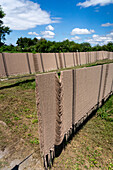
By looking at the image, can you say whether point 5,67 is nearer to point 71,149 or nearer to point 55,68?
point 55,68

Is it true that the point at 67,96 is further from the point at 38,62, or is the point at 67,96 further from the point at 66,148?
the point at 38,62

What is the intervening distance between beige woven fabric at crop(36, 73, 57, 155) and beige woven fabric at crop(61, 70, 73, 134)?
0.32 m

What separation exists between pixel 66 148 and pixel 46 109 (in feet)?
4.55

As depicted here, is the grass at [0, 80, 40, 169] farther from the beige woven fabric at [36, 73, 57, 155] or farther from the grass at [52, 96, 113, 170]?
the grass at [52, 96, 113, 170]

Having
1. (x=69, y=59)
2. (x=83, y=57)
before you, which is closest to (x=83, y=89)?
(x=69, y=59)

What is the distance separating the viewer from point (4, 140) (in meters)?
2.90

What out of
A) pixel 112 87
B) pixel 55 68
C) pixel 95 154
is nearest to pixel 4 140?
pixel 95 154

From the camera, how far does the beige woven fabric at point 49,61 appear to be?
45.3ft

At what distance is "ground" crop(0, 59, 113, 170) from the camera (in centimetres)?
233

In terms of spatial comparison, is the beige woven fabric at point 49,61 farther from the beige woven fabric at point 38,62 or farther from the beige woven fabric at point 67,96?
the beige woven fabric at point 67,96

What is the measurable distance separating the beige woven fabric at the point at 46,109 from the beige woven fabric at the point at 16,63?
361 inches

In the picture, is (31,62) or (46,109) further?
(31,62)

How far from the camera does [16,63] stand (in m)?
10.6

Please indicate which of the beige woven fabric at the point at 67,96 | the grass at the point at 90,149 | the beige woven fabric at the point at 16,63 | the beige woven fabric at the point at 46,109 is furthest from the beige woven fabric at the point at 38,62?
the beige woven fabric at the point at 46,109
